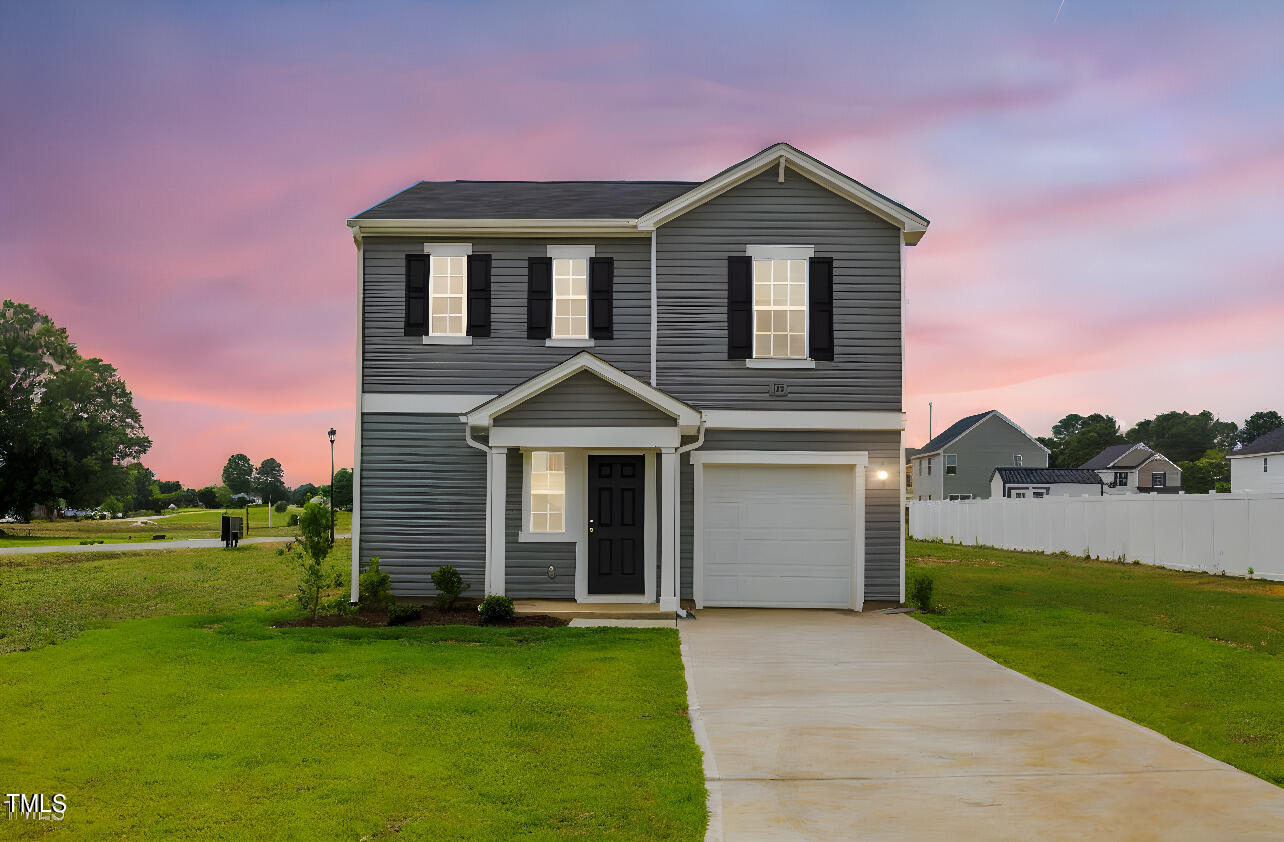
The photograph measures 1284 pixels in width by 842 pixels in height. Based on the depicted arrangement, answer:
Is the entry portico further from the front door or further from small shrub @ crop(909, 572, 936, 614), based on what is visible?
small shrub @ crop(909, 572, 936, 614)

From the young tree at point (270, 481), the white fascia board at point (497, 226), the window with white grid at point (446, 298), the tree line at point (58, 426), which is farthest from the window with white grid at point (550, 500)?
the young tree at point (270, 481)

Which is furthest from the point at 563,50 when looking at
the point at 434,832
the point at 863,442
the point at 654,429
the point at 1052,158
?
the point at 434,832

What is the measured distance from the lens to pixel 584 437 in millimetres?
13680

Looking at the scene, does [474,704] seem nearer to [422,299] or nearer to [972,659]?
[972,659]

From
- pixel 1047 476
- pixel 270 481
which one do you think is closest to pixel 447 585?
pixel 1047 476

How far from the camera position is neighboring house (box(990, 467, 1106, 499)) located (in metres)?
50.5

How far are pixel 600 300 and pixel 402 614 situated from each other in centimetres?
592

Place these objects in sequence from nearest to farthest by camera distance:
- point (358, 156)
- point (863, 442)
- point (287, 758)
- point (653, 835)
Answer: point (653, 835), point (287, 758), point (863, 442), point (358, 156)

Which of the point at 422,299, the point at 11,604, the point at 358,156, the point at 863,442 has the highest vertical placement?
the point at 358,156

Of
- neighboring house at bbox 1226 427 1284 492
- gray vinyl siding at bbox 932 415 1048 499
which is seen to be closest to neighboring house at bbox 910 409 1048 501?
gray vinyl siding at bbox 932 415 1048 499

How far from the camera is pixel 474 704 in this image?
7984mm

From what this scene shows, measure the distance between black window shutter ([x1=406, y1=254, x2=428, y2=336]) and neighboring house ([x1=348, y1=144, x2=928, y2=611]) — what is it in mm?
38

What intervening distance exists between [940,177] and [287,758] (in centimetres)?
1960

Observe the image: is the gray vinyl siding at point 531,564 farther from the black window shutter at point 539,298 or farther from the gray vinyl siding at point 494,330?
the black window shutter at point 539,298
